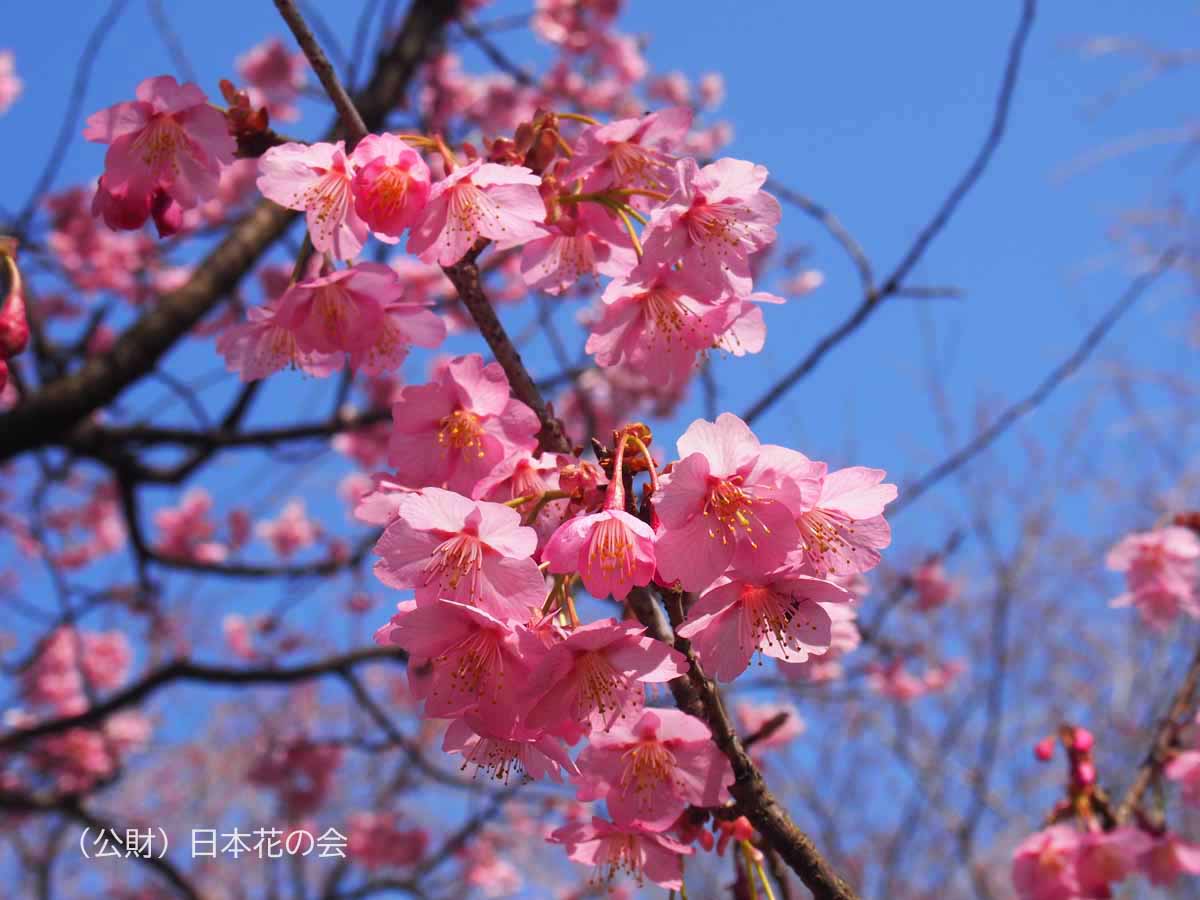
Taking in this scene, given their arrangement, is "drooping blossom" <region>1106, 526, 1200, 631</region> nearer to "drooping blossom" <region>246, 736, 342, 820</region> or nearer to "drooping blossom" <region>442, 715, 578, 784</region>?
"drooping blossom" <region>442, 715, 578, 784</region>

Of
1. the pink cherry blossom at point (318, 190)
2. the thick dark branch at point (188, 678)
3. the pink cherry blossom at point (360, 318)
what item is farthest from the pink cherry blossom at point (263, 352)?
the thick dark branch at point (188, 678)

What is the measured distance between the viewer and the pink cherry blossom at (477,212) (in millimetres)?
1250

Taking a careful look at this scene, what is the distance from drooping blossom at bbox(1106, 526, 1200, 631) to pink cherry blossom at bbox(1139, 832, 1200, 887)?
797 mm

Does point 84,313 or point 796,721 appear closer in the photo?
point 796,721

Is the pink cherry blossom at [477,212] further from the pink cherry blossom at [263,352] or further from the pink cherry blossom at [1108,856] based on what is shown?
the pink cherry blossom at [1108,856]

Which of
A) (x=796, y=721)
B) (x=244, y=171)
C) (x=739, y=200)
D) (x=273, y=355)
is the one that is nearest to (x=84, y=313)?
(x=244, y=171)

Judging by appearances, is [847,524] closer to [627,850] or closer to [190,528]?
[627,850]

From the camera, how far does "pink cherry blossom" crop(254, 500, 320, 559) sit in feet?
25.9

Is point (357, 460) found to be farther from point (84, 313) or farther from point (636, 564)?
point (636, 564)

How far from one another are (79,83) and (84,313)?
5.12m

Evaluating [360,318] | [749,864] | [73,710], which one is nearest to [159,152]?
[360,318]

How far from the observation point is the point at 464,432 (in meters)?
1.29

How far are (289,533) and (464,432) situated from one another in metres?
7.11

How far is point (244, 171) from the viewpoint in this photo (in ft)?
23.4
